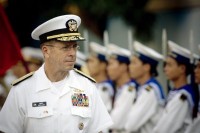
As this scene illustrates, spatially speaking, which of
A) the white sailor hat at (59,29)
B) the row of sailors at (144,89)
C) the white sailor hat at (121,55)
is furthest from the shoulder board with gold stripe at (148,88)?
the white sailor hat at (59,29)

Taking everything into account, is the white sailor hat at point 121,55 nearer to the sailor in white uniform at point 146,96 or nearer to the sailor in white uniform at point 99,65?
the sailor in white uniform at point 99,65

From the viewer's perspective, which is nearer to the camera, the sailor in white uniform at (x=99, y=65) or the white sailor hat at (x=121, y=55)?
the white sailor hat at (x=121, y=55)

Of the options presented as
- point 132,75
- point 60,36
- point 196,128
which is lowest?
point 196,128

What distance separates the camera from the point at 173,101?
948cm

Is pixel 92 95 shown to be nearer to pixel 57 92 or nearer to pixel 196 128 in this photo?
pixel 57 92

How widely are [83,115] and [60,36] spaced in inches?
34.4

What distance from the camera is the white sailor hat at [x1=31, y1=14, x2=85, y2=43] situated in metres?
7.11

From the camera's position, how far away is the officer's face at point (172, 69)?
977 cm

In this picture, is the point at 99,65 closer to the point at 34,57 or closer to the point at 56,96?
the point at 34,57

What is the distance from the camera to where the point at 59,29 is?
7.17 m

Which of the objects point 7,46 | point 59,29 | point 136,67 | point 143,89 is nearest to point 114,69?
point 136,67

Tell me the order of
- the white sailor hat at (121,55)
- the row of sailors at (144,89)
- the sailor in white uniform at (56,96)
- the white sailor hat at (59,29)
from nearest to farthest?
1. the sailor in white uniform at (56,96)
2. the white sailor hat at (59,29)
3. the row of sailors at (144,89)
4. the white sailor hat at (121,55)

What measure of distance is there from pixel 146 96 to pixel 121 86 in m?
1.71

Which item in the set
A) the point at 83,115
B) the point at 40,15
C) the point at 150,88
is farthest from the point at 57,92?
the point at 40,15
